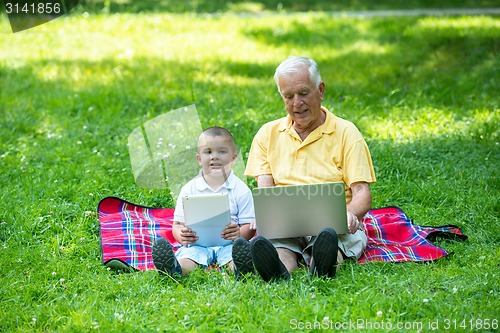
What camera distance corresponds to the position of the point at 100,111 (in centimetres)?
847

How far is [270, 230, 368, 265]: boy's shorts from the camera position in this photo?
4820 millimetres

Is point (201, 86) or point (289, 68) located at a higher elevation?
point (289, 68)

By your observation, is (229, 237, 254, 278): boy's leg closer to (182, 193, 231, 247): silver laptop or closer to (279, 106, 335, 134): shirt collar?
(182, 193, 231, 247): silver laptop

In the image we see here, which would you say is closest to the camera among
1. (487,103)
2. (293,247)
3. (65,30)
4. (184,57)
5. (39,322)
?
(39,322)

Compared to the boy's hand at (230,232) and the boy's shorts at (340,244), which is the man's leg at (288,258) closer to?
the boy's shorts at (340,244)

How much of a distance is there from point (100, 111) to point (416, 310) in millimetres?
5249

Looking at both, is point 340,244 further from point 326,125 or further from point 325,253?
point 326,125

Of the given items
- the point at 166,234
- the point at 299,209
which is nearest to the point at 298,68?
the point at 299,209

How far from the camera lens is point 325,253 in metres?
4.44

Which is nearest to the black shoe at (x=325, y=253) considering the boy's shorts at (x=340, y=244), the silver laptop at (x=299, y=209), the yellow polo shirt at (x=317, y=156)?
the silver laptop at (x=299, y=209)

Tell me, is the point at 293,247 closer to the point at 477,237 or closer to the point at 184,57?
the point at 477,237

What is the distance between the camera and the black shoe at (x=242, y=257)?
14.9ft

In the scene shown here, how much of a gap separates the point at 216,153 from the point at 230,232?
1.75 ft

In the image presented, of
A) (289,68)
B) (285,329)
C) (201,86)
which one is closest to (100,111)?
(201,86)
